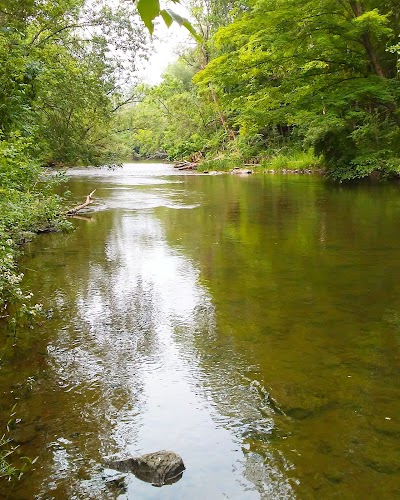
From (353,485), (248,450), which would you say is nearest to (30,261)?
(248,450)

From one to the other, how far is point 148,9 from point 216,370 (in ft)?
10.5

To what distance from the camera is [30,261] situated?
8086 mm

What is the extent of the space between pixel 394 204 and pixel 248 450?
11396mm

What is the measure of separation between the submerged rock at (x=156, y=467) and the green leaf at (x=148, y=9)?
7.78 ft

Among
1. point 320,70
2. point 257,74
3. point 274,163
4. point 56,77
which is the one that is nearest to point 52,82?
point 56,77

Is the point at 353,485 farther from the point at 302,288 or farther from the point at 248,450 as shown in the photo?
the point at 302,288

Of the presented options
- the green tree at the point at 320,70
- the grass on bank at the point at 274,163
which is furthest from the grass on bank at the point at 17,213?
the grass on bank at the point at 274,163

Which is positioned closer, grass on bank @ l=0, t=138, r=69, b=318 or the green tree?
grass on bank @ l=0, t=138, r=69, b=318

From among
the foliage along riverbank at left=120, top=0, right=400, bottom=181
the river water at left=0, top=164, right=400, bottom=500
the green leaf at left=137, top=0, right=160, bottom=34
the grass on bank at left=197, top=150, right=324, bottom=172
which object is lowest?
the river water at left=0, top=164, right=400, bottom=500

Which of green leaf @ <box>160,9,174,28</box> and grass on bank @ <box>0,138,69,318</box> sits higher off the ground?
green leaf @ <box>160,9,174,28</box>

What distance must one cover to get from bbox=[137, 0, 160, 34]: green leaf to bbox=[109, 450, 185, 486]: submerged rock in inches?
93.4

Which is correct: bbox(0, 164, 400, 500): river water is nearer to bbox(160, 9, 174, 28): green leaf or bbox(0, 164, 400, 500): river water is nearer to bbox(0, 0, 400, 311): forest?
bbox(160, 9, 174, 28): green leaf

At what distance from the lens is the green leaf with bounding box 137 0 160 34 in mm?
1339

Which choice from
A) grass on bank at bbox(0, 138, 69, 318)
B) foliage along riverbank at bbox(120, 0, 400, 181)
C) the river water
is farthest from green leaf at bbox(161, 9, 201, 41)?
foliage along riverbank at bbox(120, 0, 400, 181)
